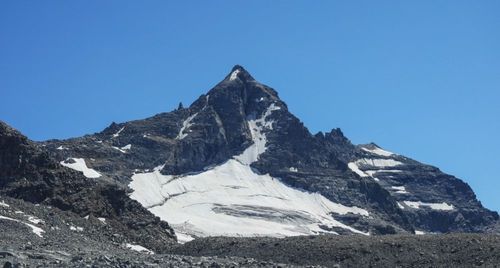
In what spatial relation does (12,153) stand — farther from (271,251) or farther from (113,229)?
(271,251)

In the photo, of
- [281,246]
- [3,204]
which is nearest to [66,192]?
[3,204]

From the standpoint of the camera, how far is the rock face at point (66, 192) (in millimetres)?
101750

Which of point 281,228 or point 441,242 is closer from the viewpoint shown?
point 441,242

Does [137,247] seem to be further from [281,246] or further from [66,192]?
[66,192]

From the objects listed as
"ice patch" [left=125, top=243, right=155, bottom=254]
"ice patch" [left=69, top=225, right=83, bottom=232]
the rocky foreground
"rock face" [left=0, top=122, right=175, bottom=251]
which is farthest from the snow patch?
"ice patch" [left=125, top=243, right=155, bottom=254]

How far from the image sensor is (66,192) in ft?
345

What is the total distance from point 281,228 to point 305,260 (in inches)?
4279

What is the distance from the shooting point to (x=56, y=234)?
78938 mm

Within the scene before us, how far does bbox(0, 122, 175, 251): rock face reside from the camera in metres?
102

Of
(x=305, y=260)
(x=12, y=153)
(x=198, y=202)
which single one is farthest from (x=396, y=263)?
(x=198, y=202)

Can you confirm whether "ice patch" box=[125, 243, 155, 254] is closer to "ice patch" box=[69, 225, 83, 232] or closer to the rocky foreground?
the rocky foreground

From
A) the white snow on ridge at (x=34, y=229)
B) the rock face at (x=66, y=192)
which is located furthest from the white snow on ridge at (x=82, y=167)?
the white snow on ridge at (x=34, y=229)

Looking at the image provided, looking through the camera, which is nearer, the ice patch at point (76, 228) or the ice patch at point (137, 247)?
the ice patch at point (76, 228)

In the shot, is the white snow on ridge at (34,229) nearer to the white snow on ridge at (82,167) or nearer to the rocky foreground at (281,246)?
the rocky foreground at (281,246)
